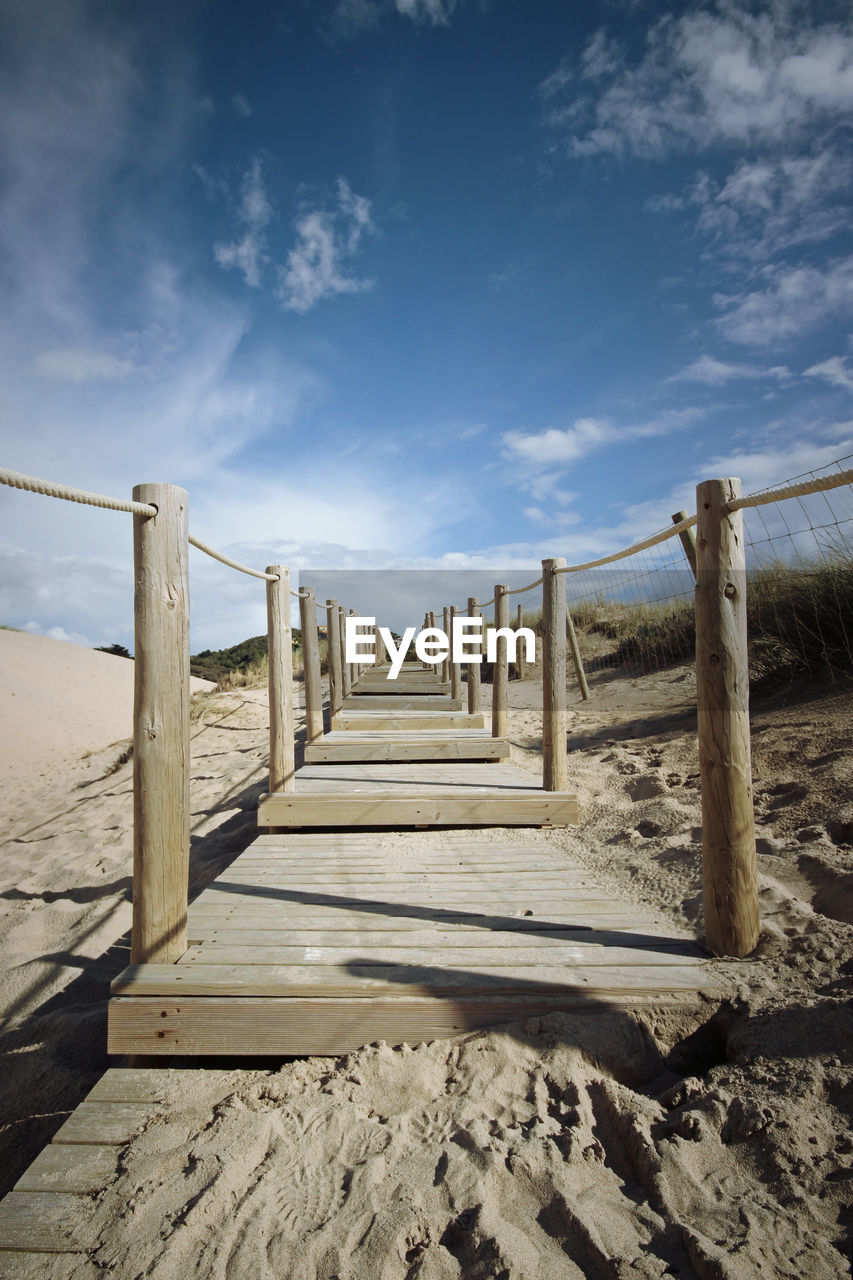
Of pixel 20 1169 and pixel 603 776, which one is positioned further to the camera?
pixel 603 776

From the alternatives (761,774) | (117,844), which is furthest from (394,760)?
(761,774)

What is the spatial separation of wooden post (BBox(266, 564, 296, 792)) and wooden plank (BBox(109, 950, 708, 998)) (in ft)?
5.70

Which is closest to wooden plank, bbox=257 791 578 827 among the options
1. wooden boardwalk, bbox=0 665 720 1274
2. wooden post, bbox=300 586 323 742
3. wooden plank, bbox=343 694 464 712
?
wooden boardwalk, bbox=0 665 720 1274

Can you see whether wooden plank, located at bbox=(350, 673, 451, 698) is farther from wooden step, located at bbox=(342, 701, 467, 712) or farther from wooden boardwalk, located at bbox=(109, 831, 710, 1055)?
wooden boardwalk, located at bbox=(109, 831, 710, 1055)

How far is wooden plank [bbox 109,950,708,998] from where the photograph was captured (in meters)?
1.86

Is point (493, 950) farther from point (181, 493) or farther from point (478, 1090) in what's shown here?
point (181, 493)

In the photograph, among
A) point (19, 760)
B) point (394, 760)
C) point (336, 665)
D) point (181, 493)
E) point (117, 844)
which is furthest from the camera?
point (19, 760)

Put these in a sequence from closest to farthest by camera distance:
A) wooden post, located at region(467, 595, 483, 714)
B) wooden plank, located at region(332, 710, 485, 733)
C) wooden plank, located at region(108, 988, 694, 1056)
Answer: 1. wooden plank, located at region(108, 988, 694, 1056)
2. wooden plank, located at region(332, 710, 485, 733)
3. wooden post, located at region(467, 595, 483, 714)

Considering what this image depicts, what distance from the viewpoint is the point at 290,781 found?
4031mm

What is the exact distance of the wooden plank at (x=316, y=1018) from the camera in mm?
1836

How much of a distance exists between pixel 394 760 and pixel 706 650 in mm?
3422

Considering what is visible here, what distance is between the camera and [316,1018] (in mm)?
1846

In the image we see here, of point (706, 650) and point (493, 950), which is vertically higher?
point (706, 650)

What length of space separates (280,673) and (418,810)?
1135mm
